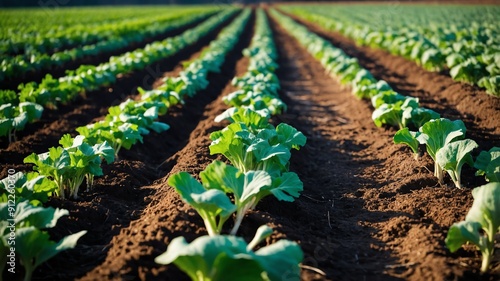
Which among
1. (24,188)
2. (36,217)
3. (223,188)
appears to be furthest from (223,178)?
(24,188)

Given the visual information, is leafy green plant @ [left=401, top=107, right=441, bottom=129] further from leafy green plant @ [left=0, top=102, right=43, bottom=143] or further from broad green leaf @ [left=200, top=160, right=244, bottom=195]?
leafy green plant @ [left=0, top=102, right=43, bottom=143]

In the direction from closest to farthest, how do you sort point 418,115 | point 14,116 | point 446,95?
A: point 418,115
point 14,116
point 446,95

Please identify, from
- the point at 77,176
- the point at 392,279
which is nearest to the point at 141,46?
the point at 77,176

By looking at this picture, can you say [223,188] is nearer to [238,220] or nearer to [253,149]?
[238,220]

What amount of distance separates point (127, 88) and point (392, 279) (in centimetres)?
908

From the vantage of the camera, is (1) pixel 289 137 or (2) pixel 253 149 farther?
(1) pixel 289 137

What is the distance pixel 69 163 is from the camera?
430 cm

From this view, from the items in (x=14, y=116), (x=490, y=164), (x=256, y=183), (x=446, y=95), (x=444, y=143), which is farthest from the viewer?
(x=446, y=95)

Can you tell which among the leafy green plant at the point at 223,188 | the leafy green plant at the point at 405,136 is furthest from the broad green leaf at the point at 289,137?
the leafy green plant at the point at 405,136

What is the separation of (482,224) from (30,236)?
10.4 feet

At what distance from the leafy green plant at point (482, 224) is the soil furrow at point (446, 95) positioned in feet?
9.60

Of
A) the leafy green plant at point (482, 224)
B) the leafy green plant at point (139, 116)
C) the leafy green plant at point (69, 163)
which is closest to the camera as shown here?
the leafy green plant at point (482, 224)

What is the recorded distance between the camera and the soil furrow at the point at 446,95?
673 centimetres

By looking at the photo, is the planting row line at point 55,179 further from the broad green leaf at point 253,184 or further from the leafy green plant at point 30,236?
the broad green leaf at point 253,184
